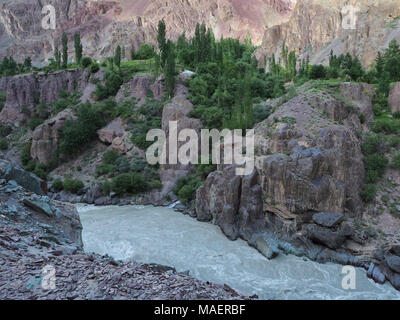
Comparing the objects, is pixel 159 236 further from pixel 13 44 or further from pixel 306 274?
pixel 13 44

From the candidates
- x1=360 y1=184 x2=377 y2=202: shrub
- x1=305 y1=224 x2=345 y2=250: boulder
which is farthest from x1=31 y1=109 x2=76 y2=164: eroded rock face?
x1=360 y1=184 x2=377 y2=202: shrub

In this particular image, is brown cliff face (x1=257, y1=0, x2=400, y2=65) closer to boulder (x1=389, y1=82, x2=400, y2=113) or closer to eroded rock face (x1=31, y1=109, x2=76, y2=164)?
boulder (x1=389, y1=82, x2=400, y2=113)

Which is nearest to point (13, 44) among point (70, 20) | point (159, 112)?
point (70, 20)

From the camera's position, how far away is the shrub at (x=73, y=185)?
2702 centimetres

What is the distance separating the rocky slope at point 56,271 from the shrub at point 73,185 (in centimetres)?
2009

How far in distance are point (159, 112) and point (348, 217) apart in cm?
2294

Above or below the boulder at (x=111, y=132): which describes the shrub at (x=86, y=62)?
above

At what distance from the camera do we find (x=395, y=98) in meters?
22.2

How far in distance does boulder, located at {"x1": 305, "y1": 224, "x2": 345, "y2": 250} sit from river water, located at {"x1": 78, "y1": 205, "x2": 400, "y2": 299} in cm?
111

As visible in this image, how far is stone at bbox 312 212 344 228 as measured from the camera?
15109mm

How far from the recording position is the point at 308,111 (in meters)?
19.7

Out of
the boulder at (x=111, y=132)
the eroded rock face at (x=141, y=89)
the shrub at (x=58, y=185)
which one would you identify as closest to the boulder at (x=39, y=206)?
the shrub at (x=58, y=185)

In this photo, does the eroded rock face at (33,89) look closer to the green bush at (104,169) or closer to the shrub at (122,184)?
the green bush at (104,169)

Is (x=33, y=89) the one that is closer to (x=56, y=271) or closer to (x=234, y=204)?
(x=234, y=204)
